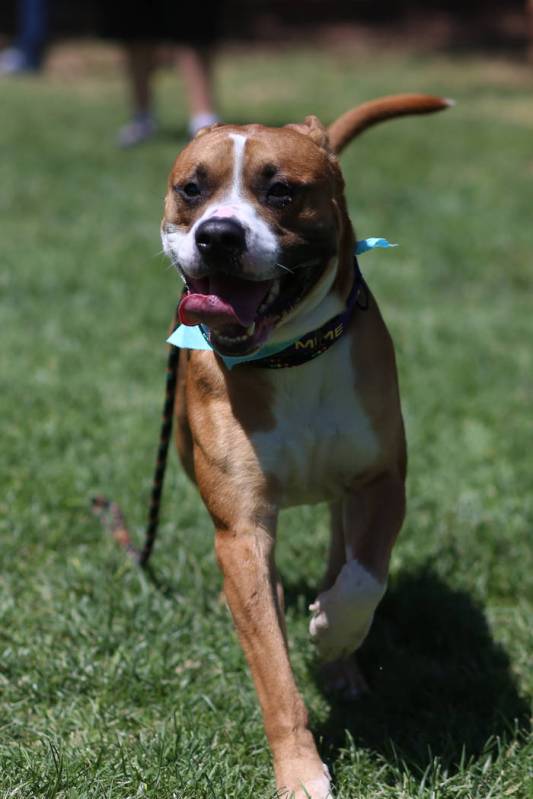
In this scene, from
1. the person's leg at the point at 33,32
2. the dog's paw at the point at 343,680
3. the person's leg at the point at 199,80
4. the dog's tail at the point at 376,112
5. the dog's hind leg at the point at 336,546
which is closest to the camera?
the dog's paw at the point at 343,680

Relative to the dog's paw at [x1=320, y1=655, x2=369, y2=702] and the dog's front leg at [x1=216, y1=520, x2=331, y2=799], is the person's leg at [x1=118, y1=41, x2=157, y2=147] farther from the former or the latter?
the dog's front leg at [x1=216, y1=520, x2=331, y2=799]

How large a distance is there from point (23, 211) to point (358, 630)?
634cm

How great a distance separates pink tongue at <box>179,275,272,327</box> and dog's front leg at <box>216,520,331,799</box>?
1.71ft

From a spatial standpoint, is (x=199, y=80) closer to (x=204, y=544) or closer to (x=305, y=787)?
(x=204, y=544)

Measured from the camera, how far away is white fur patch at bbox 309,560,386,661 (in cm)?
287

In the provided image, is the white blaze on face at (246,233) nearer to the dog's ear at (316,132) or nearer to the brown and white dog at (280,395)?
the brown and white dog at (280,395)

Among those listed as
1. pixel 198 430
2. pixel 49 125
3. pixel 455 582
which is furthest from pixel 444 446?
pixel 49 125

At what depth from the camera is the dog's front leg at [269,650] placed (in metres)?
2.70

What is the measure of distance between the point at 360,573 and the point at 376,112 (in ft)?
5.18

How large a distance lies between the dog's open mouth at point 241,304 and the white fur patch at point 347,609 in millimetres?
627

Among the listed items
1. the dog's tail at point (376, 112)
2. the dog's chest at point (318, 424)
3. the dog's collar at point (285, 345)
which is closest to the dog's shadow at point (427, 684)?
the dog's chest at point (318, 424)

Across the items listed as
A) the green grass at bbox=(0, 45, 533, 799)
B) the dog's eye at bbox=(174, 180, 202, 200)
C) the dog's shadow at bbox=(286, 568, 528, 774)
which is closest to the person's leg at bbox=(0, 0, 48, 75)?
the green grass at bbox=(0, 45, 533, 799)

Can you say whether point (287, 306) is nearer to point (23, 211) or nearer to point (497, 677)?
point (497, 677)

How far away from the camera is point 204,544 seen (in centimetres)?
404
